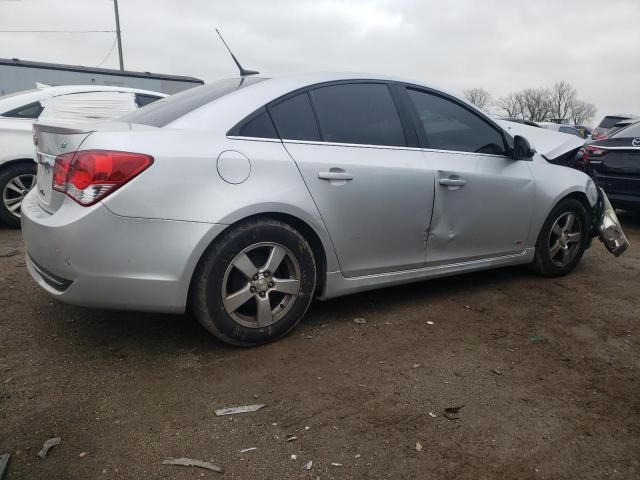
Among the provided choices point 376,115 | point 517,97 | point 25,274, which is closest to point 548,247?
point 376,115

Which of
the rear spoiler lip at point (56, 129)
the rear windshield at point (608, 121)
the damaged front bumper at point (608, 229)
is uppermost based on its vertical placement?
the rear windshield at point (608, 121)

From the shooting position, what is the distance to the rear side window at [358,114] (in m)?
3.16

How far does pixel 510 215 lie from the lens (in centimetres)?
393

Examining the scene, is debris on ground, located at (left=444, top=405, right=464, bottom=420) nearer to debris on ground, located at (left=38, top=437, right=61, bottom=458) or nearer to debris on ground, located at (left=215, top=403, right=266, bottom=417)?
debris on ground, located at (left=215, top=403, right=266, bottom=417)

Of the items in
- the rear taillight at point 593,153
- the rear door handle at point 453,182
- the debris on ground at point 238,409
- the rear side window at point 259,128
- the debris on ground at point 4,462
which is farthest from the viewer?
the rear taillight at point 593,153

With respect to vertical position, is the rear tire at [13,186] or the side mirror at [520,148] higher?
the side mirror at [520,148]

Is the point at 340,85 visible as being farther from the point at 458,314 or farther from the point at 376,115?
the point at 458,314

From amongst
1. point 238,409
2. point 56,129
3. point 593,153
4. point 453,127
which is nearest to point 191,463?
point 238,409

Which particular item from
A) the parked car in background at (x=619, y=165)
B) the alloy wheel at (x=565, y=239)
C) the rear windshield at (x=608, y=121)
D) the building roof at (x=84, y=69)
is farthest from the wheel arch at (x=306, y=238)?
the rear windshield at (x=608, y=121)

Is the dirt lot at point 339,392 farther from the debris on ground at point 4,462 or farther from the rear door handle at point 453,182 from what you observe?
the rear door handle at point 453,182

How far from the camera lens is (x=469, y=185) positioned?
3625 mm

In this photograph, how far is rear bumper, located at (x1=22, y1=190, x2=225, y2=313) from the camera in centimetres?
248

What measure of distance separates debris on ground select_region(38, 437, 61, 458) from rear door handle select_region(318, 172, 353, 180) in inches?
69.8

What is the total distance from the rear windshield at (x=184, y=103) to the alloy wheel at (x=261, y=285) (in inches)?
33.5
